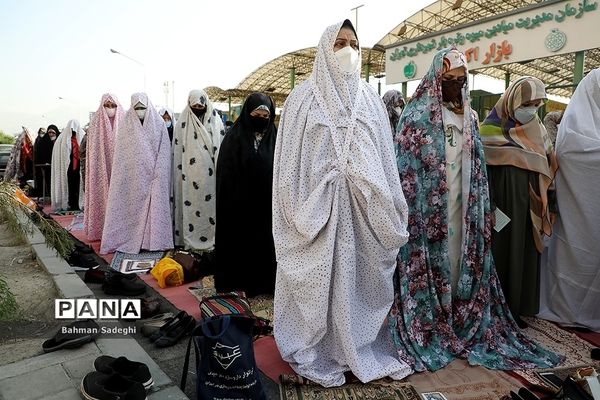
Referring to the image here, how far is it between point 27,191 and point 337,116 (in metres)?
10.2

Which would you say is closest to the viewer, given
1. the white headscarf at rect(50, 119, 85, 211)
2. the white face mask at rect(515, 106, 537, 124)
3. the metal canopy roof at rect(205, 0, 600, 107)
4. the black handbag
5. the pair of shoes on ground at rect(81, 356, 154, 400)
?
the pair of shoes on ground at rect(81, 356, 154, 400)

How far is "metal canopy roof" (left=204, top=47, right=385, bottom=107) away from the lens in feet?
66.1

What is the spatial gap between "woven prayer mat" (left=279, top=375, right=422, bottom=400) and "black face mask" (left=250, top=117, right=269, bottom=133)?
222 centimetres

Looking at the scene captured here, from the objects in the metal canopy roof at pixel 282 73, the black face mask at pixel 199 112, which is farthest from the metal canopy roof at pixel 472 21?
the black face mask at pixel 199 112

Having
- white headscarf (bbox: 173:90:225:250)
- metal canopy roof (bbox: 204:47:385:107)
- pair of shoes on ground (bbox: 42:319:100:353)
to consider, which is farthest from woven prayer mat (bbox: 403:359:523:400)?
metal canopy roof (bbox: 204:47:385:107)

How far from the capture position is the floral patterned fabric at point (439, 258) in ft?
8.85

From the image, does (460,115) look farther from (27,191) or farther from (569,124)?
(27,191)

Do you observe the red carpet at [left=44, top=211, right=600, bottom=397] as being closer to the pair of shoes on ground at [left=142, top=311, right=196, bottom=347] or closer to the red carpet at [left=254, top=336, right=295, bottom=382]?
the red carpet at [left=254, top=336, right=295, bottom=382]

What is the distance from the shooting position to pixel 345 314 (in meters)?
2.34

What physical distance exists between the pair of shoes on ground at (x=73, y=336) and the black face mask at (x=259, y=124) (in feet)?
6.59

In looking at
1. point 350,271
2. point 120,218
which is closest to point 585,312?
point 350,271

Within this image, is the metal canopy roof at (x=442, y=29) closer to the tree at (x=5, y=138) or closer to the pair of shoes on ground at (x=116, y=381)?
the pair of shoes on ground at (x=116, y=381)

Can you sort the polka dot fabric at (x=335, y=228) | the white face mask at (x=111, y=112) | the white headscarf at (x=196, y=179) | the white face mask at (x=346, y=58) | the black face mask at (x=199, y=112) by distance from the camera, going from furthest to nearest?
1. the white face mask at (x=111, y=112)
2. the black face mask at (x=199, y=112)
3. the white headscarf at (x=196, y=179)
4. the white face mask at (x=346, y=58)
5. the polka dot fabric at (x=335, y=228)

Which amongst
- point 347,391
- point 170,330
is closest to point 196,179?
point 170,330
